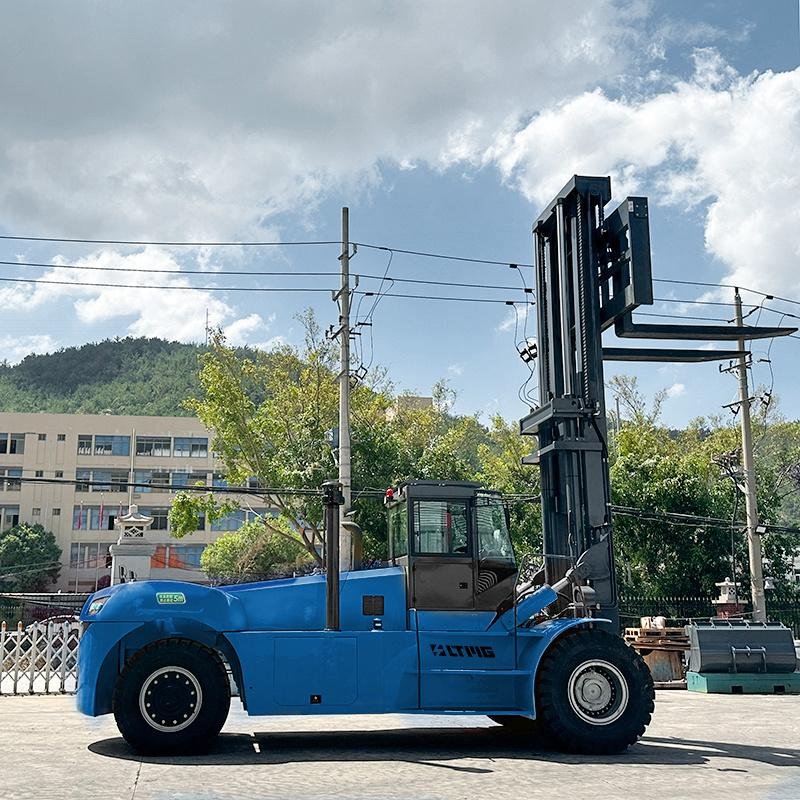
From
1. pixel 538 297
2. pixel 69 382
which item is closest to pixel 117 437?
pixel 538 297

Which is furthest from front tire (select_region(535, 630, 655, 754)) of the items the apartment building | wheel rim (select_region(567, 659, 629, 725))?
the apartment building

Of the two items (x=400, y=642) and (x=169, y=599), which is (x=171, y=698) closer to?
(x=169, y=599)

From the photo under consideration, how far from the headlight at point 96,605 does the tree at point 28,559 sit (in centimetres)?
5665

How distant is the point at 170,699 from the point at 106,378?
586 feet

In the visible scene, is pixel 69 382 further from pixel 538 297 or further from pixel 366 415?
pixel 538 297

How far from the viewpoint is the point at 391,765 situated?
9.38 m

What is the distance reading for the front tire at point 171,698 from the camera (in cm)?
970

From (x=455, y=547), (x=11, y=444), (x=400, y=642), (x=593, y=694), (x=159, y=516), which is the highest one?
(x=11, y=444)

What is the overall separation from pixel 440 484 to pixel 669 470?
24.3 meters

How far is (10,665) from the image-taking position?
74.9ft

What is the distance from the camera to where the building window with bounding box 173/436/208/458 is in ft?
246

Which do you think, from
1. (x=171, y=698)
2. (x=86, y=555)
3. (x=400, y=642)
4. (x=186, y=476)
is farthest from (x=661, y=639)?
(x=86, y=555)

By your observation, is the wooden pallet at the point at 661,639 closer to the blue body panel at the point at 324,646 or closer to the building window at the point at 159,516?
the blue body panel at the point at 324,646

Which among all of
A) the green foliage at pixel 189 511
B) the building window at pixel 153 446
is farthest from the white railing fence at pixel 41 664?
the building window at pixel 153 446
